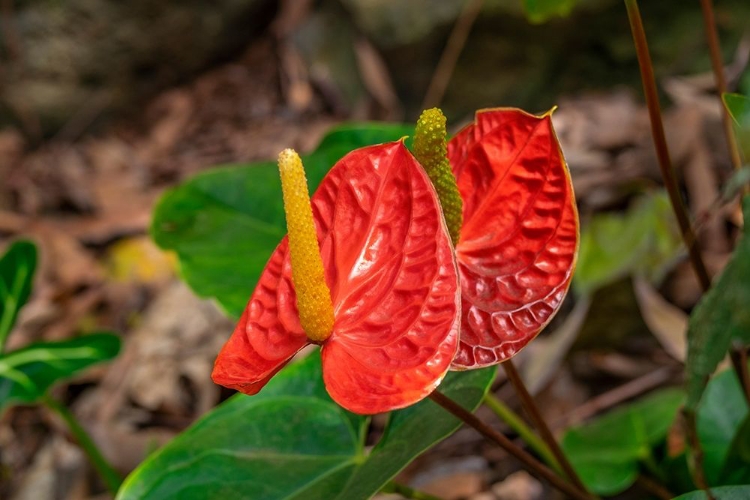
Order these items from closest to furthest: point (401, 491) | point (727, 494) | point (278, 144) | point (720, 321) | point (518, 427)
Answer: point (720, 321) → point (727, 494) → point (401, 491) → point (518, 427) → point (278, 144)

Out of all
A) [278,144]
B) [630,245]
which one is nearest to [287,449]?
[630,245]

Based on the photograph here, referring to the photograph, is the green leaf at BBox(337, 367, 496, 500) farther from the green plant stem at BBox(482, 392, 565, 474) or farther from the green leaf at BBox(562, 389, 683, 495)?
the green leaf at BBox(562, 389, 683, 495)

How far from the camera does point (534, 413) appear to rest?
72 cm

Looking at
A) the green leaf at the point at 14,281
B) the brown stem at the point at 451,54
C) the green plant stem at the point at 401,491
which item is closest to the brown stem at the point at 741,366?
the green plant stem at the point at 401,491

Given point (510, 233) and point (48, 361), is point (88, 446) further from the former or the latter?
point (510, 233)

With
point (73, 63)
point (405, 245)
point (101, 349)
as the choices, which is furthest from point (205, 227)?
point (73, 63)

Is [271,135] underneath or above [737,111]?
above

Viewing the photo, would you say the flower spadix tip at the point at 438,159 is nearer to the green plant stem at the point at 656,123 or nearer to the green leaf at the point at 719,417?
the green plant stem at the point at 656,123

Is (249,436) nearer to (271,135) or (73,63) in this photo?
(271,135)

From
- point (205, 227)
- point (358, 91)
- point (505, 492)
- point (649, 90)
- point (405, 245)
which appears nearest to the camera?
point (405, 245)

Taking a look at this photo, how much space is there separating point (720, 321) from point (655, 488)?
66 centimetres

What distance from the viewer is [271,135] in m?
2.51

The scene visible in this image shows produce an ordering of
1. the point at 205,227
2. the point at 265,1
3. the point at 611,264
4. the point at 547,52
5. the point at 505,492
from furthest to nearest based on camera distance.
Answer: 1. the point at 265,1
2. the point at 547,52
3. the point at 611,264
4. the point at 505,492
5. the point at 205,227

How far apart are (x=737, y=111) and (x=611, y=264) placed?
794 millimetres
